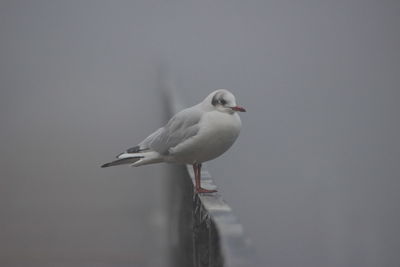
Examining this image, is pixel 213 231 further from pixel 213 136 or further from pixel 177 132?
pixel 177 132

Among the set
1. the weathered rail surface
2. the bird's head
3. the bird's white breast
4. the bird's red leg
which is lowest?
the weathered rail surface

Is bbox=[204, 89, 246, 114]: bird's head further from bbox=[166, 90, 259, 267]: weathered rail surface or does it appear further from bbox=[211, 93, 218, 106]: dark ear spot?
bbox=[166, 90, 259, 267]: weathered rail surface

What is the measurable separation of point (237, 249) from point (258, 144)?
7.67 m

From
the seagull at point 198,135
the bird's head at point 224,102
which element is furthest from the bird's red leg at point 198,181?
the bird's head at point 224,102

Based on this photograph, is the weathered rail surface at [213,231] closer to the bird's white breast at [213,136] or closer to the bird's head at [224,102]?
the bird's white breast at [213,136]

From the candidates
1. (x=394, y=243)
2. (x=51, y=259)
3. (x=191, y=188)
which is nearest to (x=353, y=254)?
(x=394, y=243)

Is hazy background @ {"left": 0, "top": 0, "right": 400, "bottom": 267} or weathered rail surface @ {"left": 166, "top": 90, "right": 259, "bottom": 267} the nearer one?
weathered rail surface @ {"left": 166, "top": 90, "right": 259, "bottom": 267}

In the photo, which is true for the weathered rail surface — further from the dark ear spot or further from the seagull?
the dark ear spot

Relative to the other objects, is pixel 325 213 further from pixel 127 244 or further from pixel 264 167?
pixel 127 244

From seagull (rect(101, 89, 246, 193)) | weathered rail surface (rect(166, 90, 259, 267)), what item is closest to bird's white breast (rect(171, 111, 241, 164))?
seagull (rect(101, 89, 246, 193))

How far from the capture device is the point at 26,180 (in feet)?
19.7

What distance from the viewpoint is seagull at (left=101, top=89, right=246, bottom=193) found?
1.99 metres

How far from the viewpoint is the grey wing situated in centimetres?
208

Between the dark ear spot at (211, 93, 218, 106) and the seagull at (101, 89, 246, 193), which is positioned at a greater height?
the dark ear spot at (211, 93, 218, 106)
